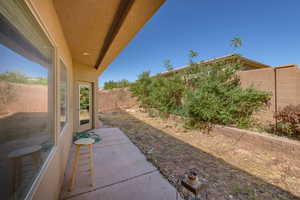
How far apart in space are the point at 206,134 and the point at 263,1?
5.04 metres

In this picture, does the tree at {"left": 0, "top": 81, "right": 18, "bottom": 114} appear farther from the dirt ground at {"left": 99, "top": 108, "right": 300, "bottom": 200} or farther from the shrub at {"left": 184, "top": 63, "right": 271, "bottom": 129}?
the shrub at {"left": 184, "top": 63, "right": 271, "bottom": 129}

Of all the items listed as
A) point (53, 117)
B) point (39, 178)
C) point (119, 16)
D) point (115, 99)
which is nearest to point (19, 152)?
point (39, 178)

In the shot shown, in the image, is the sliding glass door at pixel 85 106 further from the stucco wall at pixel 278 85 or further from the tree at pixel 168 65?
the stucco wall at pixel 278 85

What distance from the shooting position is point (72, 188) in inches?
73.2

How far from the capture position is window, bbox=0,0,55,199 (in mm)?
717

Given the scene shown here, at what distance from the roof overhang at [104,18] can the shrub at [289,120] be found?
3.94 metres

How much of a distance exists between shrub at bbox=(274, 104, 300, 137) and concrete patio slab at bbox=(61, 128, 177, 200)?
11.0ft

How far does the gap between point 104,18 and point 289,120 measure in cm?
463

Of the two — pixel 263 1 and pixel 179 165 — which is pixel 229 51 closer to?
pixel 263 1

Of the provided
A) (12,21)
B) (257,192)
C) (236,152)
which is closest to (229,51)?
(236,152)

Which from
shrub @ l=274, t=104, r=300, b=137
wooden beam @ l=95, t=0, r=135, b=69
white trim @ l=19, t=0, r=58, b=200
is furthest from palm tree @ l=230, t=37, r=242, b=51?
white trim @ l=19, t=0, r=58, b=200

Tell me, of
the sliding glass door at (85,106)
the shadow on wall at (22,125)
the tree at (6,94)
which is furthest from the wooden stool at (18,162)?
the sliding glass door at (85,106)

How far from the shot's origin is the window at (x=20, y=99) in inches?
28.2

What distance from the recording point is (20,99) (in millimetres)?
896
